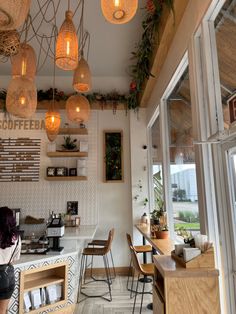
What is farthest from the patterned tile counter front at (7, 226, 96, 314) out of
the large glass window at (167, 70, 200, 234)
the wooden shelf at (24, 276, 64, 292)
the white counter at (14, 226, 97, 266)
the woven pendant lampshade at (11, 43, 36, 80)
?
the woven pendant lampshade at (11, 43, 36, 80)

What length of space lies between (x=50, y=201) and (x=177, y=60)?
3.66m

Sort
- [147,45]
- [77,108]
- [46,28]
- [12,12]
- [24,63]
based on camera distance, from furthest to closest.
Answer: [46,28] → [147,45] → [77,108] → [24,63] → [12,12]

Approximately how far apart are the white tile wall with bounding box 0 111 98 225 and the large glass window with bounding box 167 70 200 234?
2097mm

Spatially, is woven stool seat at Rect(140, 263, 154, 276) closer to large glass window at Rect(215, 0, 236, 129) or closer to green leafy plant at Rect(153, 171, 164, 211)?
green leafy plant at Rect(153, 171, 164, 211)

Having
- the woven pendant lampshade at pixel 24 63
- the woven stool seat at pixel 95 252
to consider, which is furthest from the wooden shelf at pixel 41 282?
the woven pendant lampshade at pixel 24 63

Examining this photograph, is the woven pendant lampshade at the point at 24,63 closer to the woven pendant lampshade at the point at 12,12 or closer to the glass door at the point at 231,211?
the woven pendant lampshade at the point at 12,12

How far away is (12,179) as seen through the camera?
16.5 feet

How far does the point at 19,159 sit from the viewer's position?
512cm

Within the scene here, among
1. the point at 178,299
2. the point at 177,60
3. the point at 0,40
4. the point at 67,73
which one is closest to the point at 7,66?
the point at 67,73

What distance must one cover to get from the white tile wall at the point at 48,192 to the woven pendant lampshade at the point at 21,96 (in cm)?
305

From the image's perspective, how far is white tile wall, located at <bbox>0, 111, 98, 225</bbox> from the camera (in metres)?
4.97

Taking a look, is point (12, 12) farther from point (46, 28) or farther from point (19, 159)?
point (19, 159)

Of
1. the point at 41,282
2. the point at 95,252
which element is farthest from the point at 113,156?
the point at 41,282

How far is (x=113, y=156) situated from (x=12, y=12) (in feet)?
13.9
